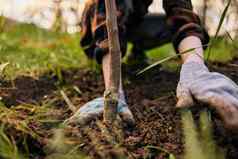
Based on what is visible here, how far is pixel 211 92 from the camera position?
49.7 inches

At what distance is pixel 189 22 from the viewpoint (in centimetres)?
173

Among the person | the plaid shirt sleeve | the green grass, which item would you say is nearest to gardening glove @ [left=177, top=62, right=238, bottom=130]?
the person

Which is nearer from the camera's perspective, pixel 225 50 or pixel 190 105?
pixel 190 105

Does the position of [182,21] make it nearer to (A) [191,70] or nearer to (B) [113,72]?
(A) [191,70]

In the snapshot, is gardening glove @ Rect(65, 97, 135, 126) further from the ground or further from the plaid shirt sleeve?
the plaid shirt sleeve

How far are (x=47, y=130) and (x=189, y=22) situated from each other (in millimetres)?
706

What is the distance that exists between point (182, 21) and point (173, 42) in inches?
3.4

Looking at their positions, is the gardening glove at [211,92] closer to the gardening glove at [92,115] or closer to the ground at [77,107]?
the ground at [77,107]

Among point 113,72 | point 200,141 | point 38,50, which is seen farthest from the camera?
point 38,50

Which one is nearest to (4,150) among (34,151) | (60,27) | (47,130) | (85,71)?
(34,151)

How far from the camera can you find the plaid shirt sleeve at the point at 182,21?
171cm

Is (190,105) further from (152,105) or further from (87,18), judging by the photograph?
(87,18)

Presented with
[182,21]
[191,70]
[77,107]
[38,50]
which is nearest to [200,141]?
[191,70]

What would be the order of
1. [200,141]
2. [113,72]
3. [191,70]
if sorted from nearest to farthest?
[200,141] → [113,72] → [191,70]
